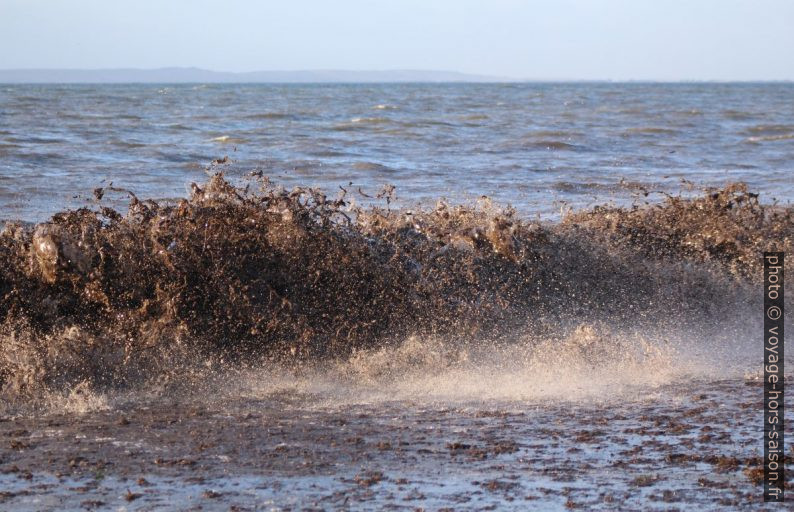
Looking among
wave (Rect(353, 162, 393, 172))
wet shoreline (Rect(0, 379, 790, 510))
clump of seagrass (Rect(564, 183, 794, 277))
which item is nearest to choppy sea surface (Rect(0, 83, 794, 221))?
wave (Rect(353, 162, 393, 172))

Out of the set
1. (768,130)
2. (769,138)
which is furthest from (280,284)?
(768,130)

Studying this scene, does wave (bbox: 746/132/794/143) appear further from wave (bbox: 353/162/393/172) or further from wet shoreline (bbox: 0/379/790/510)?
wet shoreline (bbox: 0/379/790/510)

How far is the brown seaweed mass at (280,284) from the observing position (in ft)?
18.1

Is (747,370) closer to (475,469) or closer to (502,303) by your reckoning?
(502,303)

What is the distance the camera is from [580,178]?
48.5 ft

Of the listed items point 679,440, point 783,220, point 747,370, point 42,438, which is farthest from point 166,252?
point 783,220

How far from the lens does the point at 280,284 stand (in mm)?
5992

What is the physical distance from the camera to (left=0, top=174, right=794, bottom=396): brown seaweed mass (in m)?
5.53

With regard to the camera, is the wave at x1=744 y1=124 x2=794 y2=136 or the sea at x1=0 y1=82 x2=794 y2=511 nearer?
the sea at x1=0 y1=82 x2=794 y2=511

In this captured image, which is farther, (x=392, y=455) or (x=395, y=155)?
(x=395, y=155)

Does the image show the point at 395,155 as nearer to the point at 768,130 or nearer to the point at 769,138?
the point at 769,138

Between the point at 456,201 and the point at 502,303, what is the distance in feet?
17.3

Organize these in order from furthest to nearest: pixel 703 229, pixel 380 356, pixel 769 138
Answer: pixel 769 138, pixel 703 229, pixel 380 356

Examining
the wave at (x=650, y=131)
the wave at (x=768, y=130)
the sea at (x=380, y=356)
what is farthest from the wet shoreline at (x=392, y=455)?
the wave at (x=768, y=130)
